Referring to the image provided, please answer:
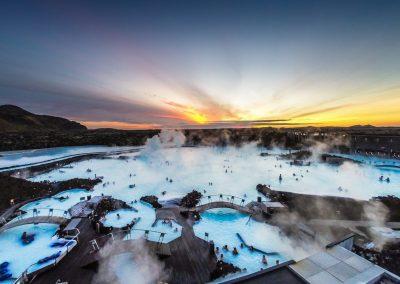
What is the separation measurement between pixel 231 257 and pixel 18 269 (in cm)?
1271

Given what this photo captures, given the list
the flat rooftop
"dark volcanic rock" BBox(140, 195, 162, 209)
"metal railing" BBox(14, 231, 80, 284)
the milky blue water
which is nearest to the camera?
the flat rooftop

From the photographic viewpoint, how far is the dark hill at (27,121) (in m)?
127

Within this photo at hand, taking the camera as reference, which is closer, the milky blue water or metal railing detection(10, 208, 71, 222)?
metal railing detection(10, 208, 71, 222)

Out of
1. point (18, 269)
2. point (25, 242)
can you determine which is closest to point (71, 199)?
point (25, 242)

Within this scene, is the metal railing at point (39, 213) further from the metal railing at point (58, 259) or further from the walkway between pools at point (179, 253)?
the walkway between pools at point (179, 253)

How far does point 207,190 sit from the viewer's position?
2841 cm

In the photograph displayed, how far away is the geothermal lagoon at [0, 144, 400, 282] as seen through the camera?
15.3 m

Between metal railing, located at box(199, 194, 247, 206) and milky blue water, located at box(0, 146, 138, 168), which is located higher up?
milky blue water, located at box(0, 146, 138, 168)

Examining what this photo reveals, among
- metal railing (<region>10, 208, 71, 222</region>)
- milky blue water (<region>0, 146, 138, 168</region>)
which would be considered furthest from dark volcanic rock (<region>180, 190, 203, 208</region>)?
milky blue water (<region>0, 146, 138, 168</region>)

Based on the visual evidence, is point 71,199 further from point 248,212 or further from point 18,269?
point 248,212

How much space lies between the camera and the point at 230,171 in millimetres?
39125

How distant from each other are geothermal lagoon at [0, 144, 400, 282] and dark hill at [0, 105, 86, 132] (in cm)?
10956

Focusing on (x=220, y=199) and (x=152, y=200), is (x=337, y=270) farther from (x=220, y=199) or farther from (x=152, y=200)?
(x=152, y=200)

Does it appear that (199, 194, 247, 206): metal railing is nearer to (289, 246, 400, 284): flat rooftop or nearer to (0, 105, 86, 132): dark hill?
(289, 246, 400, 284): flat rooftop
